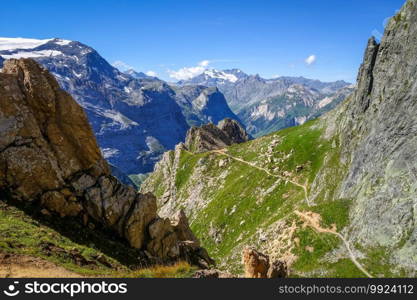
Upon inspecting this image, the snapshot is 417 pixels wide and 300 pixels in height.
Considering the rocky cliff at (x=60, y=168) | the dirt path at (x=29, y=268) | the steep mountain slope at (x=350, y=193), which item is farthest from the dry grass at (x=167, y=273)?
the steep mountain slope at (x=350, y=193)

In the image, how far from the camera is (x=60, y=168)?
147 ft

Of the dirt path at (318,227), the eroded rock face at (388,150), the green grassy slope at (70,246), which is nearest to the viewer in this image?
the green grassy slope at (70,246)

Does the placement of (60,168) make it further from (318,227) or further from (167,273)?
(318,227)

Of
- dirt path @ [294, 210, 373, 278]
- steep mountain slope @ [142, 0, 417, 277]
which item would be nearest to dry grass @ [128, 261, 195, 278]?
steep mountain slope @ [142, 0, 417, 277]

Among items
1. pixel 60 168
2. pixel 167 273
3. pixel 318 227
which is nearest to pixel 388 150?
pixel 318 227

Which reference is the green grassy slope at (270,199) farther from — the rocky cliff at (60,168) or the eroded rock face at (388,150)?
the rocky cliff at (60,168)

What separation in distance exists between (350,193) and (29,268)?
63954 mm

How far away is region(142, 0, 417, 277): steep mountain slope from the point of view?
58.4 meters

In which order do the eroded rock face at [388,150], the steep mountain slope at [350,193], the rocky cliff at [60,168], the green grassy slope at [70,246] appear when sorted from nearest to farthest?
the green grassy slope at [70,246] < the rocky cliff at [60,168] < the eroded rock face at [388,150] < the steep mountain slope at [350,193]

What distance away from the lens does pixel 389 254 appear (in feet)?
183

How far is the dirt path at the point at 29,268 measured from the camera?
86.9 feet

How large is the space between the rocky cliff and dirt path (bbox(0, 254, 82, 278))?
1262 centimetres

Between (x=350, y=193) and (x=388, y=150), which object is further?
(x=350, y=193)

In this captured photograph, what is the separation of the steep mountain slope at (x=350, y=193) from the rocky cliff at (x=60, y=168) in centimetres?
2754
